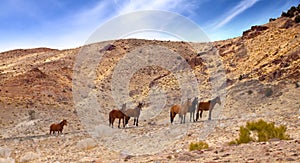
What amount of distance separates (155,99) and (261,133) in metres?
36.7

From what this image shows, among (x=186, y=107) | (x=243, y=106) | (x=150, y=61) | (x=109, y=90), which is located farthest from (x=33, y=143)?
(x=150, y=61)

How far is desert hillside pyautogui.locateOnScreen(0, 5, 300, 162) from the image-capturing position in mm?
14508

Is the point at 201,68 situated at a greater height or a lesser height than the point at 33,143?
greater

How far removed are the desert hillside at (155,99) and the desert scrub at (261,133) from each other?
74 cm

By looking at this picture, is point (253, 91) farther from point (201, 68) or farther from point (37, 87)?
point (37, 87)

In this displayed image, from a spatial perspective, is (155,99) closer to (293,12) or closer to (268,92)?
(268,92)

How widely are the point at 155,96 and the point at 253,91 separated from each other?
698 inches

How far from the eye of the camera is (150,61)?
72.6m

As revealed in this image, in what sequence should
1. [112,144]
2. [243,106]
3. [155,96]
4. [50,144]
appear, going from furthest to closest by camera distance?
[155,96] → [243,106] → [50,144] → [112,144]

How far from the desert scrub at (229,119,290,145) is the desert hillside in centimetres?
74

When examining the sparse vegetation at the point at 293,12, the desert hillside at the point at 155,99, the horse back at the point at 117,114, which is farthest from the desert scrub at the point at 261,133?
the sparse vegetation at the point at 293,12

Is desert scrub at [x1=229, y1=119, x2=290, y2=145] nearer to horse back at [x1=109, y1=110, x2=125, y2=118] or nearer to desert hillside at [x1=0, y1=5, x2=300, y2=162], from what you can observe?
desert hillside at [x1=0, y1=5, x2=300, y2=162]

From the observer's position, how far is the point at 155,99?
49.7 metres

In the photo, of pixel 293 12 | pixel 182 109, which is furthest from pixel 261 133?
pixel 293 12
